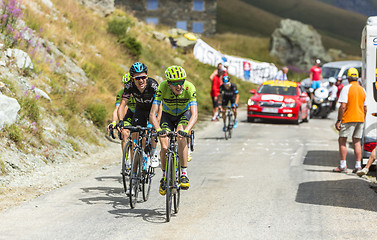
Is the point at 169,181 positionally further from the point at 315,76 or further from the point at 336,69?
the point at 336,69

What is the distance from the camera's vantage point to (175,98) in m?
9.15

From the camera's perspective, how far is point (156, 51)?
117 feet

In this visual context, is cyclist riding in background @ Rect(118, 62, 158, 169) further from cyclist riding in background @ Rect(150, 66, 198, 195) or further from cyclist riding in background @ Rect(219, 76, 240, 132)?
cyclist riding in background @ Rect(219, 76, 240, 132)

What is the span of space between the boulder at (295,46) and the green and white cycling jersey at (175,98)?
164ft

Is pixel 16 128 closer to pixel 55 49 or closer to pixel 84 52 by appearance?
pixel 55 49

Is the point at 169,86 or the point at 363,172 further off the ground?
the point at 169,86

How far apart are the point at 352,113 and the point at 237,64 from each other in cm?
3236

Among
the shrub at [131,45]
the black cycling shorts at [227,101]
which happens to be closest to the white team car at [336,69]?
the shrub at [131,45]

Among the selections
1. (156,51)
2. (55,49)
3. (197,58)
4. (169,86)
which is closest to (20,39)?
(55,49)

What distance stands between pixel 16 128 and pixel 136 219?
18.9 ft

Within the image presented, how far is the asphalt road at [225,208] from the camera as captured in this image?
7719 mm

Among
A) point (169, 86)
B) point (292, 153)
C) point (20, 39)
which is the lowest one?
point (292, 153)

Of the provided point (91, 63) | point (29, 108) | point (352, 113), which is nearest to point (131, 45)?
point (91, 63)

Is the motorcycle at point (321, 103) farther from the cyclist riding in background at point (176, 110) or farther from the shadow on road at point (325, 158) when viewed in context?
the cyclist riding in background at point (176, 110)
